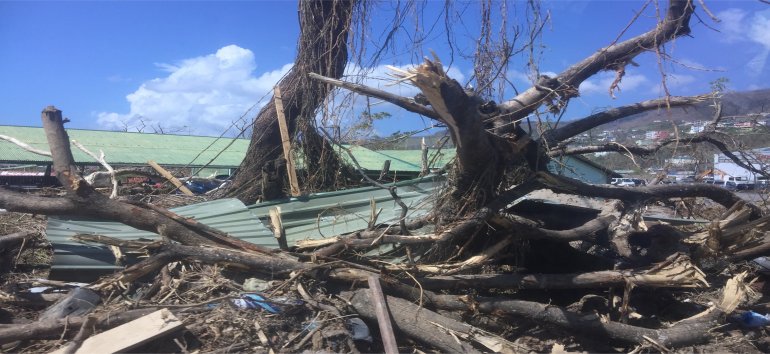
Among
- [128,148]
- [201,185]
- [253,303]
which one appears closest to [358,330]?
[253,303]

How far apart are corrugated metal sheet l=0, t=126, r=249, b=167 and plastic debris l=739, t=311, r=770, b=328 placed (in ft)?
40.8

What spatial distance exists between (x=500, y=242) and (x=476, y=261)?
1.20 ft

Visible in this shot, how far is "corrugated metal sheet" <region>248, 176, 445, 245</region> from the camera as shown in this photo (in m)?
6.02

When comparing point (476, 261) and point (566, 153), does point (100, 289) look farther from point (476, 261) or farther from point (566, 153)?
point (566, 153)

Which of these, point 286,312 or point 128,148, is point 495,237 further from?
point 128,148

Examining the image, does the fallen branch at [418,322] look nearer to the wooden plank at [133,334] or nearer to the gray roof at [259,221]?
the gray roof at [259,221]

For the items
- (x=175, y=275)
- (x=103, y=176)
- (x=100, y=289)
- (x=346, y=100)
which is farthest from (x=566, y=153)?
(x=103, y=176)

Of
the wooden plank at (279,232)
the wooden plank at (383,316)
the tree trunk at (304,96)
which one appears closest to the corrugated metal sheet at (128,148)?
the tree trunk at (304,96)

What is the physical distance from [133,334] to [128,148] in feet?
49.6

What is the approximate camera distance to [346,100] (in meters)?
7.27

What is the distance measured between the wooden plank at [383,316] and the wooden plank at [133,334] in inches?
60.2

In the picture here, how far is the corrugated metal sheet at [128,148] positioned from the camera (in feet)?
51.2

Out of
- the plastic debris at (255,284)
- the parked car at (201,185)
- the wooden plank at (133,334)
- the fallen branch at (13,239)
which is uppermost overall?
the parked car at (201,185)

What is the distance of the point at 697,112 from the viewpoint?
19.2 feet
